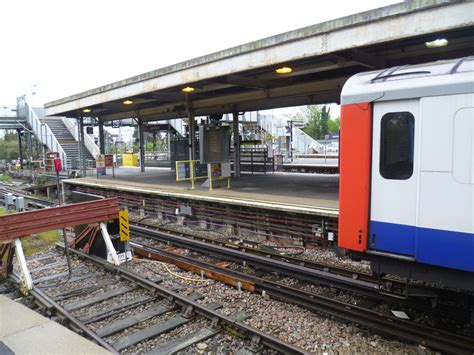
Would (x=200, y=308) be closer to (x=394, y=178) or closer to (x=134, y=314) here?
(x=134, y=314)

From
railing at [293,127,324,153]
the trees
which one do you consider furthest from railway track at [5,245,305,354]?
the trees

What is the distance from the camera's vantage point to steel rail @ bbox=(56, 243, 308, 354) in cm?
488

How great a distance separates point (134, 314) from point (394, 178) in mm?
4468

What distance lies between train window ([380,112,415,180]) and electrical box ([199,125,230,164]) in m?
9.34

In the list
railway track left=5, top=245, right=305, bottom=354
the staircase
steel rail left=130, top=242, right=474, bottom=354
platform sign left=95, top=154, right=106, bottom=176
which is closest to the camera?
steel rail left=130, top=242, right=474, bottom=354

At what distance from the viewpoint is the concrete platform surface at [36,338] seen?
14.3 ft

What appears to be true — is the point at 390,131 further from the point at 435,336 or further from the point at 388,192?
the point at 435,336

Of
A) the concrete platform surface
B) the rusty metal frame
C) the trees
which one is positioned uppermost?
the trees

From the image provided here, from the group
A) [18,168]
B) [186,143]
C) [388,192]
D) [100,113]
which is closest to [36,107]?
[18,168]

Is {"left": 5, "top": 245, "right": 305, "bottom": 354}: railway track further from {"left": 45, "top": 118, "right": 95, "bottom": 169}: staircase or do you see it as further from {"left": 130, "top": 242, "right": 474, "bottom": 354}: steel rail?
{"left": 45, "top": 118, "right": 95, "bottom": 169}: staircase

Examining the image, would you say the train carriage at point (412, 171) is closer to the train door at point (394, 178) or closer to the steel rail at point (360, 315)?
the train door at point (394, 178)

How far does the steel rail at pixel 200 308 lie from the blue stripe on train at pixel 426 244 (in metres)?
1.72

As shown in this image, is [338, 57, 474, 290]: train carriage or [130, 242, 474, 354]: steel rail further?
[130, 242, 474, 354]: steel rail

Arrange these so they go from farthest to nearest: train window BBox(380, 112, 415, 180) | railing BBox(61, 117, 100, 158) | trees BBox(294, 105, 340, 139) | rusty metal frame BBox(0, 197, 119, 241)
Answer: trees BBox(294, 105, 340, 139) < railing BBox(61, 117, 100, 158) < rusty metal frame BBox(0, 197, 119, 241) < train window BBox(380, 112, 415, 180)
